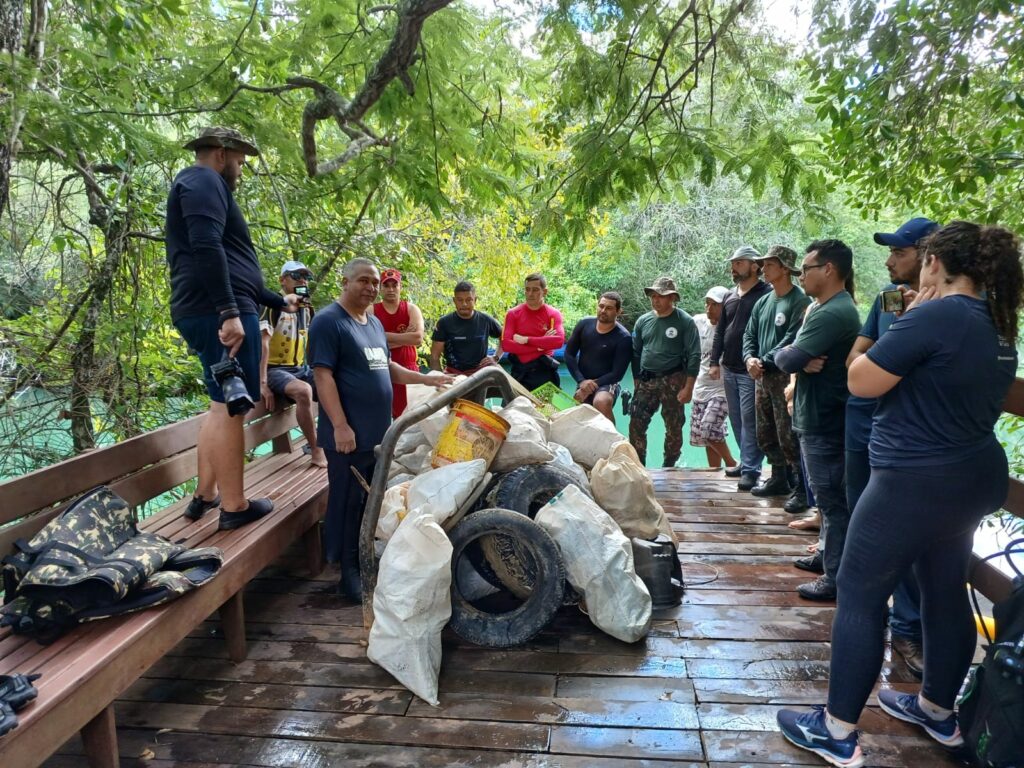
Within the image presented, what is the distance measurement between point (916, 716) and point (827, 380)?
59.0 inches

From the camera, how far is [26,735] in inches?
64.4

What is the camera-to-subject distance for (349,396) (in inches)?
122

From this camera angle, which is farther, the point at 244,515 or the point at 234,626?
the point at 244,515

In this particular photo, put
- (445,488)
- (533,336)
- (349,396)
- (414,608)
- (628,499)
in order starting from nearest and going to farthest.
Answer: (414,608) → (445,488) → (349,396) → (628,499) → (533,336)

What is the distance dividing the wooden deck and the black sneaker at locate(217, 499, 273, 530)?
0.49 metres

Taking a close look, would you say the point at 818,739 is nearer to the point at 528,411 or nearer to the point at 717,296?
the point at 528,411

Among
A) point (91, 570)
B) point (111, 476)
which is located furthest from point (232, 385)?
point (91, 570)

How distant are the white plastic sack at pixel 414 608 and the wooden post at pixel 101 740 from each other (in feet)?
2.83

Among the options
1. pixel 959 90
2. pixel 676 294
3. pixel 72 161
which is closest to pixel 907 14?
pixel 959 90

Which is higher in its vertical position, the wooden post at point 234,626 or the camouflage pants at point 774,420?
the camouflage pants at point 774,420

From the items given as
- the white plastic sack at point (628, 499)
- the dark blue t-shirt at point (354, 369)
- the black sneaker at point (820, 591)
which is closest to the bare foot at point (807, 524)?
the black sneaker at point (820, 591)

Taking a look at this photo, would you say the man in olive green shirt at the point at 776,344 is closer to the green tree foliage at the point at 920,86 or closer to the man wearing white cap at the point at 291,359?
the green tree foliage at the point at 920,86

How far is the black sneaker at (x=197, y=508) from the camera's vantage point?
3.13m

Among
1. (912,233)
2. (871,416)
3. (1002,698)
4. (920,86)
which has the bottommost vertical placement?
(1002,698)
